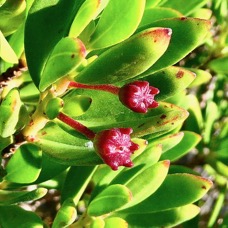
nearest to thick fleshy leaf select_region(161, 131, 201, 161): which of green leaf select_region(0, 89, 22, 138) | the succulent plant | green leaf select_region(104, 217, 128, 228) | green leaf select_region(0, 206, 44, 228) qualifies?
the succulent plant

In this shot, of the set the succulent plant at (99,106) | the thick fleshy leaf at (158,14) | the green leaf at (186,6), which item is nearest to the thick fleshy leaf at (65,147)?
the succulent plant at (99,106)

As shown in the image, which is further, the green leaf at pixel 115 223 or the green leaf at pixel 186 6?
the green leaf at pixel 186 6

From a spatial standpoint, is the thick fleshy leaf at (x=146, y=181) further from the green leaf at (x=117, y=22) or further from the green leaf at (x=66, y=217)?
the green leaf at (x=117, y=22)

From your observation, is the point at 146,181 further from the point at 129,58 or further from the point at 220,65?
the point at 220,65

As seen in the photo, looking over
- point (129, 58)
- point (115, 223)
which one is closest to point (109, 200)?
point (115, 223)

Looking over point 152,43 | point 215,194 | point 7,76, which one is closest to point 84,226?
Result: point 7,76
